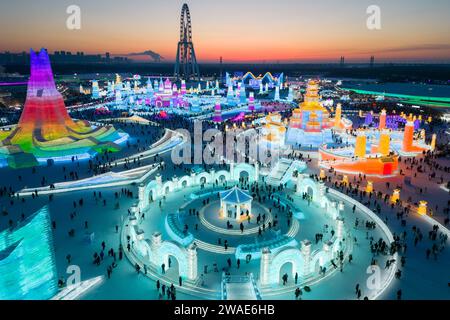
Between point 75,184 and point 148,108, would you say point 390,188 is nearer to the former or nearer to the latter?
point 75,184

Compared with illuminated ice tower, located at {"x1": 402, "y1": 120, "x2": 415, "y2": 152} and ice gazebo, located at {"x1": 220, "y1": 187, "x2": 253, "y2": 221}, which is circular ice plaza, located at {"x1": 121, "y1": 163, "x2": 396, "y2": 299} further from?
illuminated ice tower, located at {"x1": 402, "y1": 120, "x2": 415, "y2": 152}

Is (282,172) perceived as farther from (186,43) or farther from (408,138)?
(186,43)

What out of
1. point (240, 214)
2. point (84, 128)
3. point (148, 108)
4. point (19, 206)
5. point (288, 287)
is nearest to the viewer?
point (288, 287)

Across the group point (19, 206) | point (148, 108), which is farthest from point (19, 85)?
point (19, 206)

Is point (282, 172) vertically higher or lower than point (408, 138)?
lower

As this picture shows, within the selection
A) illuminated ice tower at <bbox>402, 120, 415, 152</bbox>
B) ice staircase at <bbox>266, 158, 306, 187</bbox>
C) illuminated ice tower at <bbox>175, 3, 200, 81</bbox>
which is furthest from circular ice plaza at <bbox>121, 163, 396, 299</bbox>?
illuminated ice tower at <bbox>175, 3, 200, 81</bbox>

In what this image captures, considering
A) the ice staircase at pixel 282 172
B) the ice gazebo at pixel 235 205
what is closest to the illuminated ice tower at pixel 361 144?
the ice staircase at pixel 282 172

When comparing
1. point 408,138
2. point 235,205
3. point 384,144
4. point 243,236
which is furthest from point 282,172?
point 408,138
